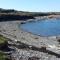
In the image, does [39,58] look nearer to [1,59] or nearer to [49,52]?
[49,52]

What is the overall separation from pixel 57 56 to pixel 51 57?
4.26 feet

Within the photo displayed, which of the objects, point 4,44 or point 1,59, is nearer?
point 1,59

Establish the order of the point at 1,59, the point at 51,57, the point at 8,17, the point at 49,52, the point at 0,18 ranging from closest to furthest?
1. the point at 1,59
2. the point at 51,57
3. the point at 49,52
4. the point at 0,18
5. the point at 8,17

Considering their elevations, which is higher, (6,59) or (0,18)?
(6,59)

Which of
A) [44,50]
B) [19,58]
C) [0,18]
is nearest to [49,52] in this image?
[44,50]

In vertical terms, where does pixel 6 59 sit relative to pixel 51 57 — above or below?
above

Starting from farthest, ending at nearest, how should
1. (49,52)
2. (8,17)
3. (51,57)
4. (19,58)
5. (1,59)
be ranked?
(8,17), (49,52), (51,57), (19,58), (1,59)

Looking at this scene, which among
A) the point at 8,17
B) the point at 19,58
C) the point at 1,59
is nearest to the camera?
the point at 1,59

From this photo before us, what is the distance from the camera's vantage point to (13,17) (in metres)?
186

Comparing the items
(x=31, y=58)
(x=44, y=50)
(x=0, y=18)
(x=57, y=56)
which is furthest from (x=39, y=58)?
(x=0, y=18)

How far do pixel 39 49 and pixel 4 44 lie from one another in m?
7.03

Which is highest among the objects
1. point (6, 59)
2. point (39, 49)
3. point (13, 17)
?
point (6, 59)

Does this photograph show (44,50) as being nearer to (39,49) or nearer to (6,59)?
(39,49)

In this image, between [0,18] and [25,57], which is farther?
[0,18]
